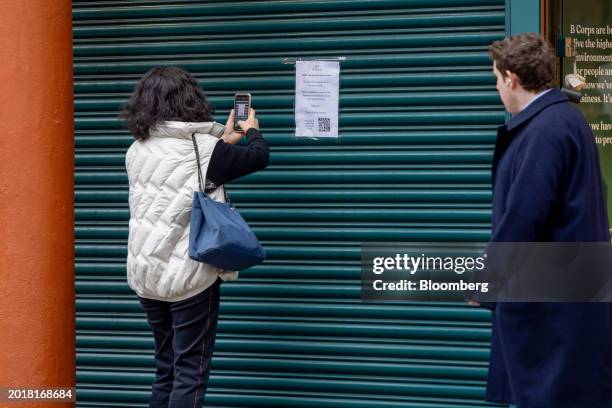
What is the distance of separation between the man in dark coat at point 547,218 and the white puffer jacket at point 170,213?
4.64 ft

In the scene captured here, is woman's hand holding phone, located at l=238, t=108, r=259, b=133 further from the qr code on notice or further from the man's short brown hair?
the man's short brown hair

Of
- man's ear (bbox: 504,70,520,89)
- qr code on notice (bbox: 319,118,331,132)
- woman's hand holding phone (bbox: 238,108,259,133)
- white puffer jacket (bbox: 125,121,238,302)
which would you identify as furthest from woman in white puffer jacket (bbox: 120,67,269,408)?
man's ear (bbox: 504,70,520,89)

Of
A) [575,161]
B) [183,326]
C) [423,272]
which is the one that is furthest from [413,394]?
[575,161]

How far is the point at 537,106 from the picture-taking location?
3.95 m

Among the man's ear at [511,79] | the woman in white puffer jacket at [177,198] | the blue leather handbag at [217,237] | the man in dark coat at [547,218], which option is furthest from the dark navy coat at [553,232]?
the woman in white puffer jacket at [177,198]

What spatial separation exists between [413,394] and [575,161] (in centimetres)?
209

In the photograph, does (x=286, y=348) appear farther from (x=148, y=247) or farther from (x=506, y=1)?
(x=506, y=1)

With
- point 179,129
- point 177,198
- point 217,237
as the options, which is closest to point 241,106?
point 179,129

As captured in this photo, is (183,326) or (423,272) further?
(423,272)

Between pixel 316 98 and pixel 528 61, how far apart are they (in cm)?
Answer: 186

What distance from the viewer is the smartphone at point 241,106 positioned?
17.1 ft

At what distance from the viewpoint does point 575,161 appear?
384 centimetres

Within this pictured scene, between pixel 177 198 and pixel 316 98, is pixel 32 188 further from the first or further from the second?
pixel 316 98

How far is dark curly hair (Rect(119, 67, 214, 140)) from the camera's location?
15.4 feet
